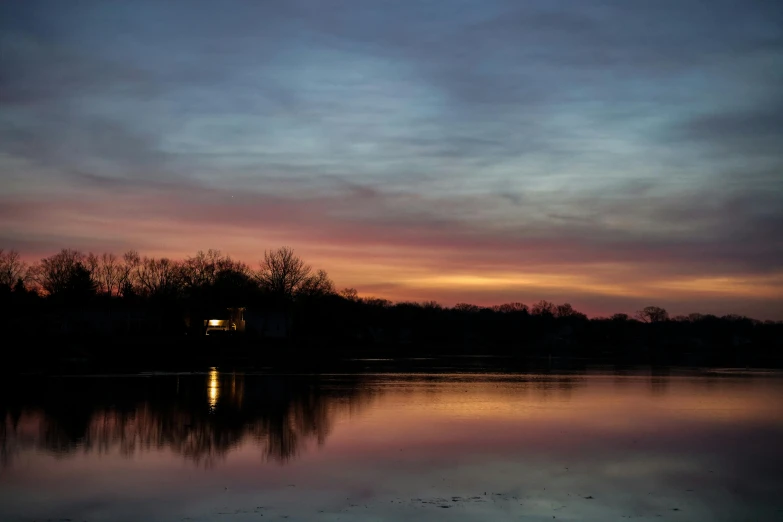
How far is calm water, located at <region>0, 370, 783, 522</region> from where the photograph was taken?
14242mm

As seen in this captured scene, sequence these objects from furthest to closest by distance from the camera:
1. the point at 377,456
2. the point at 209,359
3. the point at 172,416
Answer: the point at 209,359
the point at 172,416
the point at 377,456

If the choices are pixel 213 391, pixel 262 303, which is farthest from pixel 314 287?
pixel 213 391

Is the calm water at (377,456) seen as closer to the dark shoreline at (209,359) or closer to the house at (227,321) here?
the dark shoreline at (209,359)

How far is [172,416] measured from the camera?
85.7 ft

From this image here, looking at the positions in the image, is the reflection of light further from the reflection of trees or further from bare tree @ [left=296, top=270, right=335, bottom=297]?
bare tree @ [left=296, top=270, right=335, bottom=297]

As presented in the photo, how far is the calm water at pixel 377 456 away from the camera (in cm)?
1424

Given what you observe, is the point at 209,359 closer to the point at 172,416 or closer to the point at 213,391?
the point at 213,391

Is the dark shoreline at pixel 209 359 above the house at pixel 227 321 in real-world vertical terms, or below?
below

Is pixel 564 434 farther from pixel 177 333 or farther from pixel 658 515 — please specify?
pixel 177 333

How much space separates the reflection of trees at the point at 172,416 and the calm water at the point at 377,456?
10 cm

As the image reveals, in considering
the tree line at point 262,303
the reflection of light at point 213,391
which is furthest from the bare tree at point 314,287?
the reflection of light at point 213,391

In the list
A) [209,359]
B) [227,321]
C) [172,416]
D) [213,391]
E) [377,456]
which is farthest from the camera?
[227,321]

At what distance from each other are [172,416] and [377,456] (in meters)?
9.44

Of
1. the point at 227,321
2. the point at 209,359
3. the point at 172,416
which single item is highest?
the point at 227,321
